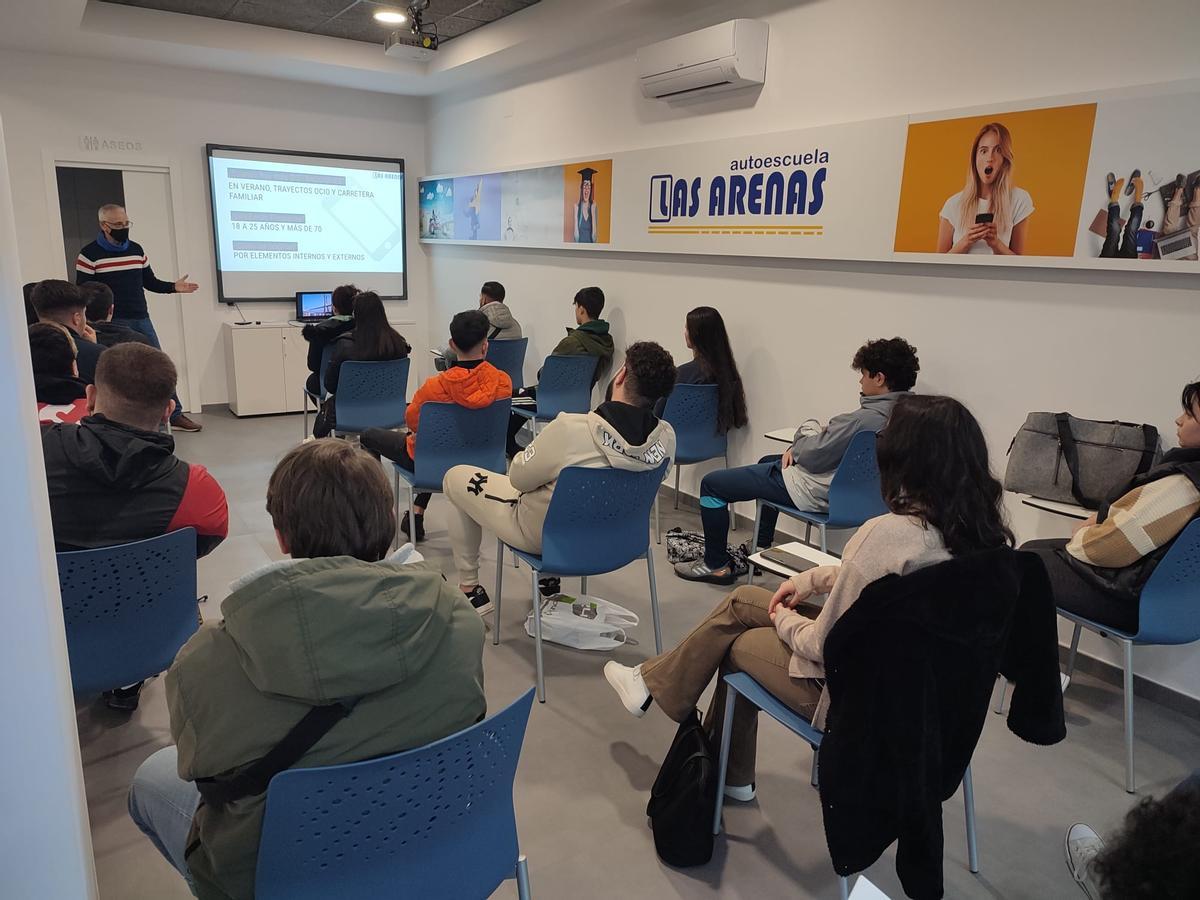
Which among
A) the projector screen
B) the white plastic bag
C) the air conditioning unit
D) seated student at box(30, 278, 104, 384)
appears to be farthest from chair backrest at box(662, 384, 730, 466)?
the projector screen

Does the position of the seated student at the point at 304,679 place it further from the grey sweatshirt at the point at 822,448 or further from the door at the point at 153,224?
the door at the point at 153,224

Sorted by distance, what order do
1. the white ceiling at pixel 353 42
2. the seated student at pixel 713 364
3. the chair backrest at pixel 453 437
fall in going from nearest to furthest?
the chair backrest at pixel 453 437, the seated student at pixel 713 364, the white ceiling at pixel 353 42

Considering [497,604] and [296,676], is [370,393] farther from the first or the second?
[296,676]

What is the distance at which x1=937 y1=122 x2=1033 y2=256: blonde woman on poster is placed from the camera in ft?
9.82

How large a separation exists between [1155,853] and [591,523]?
199cm

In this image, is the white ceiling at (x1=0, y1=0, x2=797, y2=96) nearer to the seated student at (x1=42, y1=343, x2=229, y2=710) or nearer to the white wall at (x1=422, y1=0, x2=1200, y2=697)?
the white wall at (x1=422, y1=0, x2=1200, y2=697)

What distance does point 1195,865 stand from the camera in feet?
2.21

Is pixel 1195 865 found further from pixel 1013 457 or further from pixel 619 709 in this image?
pixel 1013 457

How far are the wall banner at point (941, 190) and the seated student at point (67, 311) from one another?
3.00 meters

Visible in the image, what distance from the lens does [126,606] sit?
1.86 m

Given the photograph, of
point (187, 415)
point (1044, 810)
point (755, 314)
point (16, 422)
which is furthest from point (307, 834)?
point (187, 415)

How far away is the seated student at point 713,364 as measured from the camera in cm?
416

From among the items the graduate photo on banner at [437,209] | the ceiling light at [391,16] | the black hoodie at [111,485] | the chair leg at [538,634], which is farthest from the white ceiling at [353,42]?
the black hoodie at [111,485]

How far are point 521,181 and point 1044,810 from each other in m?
5.33
